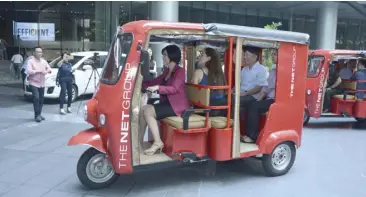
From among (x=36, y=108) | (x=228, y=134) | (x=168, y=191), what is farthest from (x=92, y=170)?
(x=36, y=108)

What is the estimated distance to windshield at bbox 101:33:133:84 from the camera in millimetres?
4757

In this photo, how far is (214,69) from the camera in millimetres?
5633

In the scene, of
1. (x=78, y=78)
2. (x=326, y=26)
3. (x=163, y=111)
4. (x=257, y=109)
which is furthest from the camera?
(x=326, y=26)

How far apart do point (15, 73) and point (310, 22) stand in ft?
77.6

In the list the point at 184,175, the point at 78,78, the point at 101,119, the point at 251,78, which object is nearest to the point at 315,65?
the point at 251,78

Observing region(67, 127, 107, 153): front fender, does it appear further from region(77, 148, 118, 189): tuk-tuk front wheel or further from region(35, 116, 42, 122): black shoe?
region(35, 116, 42, 122): black shoe

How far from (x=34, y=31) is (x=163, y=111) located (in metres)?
20.9

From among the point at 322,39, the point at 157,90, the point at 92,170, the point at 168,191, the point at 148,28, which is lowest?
the point at 168,191

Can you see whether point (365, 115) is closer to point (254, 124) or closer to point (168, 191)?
point (254, 124)

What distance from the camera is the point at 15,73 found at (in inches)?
758

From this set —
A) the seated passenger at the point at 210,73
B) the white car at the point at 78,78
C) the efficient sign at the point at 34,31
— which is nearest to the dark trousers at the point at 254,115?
the seated passenger at the point at 210,73

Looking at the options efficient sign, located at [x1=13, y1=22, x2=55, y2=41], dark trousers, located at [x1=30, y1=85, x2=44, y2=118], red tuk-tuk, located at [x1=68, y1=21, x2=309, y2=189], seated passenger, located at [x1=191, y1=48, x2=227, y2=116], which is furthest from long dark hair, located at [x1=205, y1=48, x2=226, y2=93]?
Result: efficient sign, located at [x1=13, y1=22, x2=55, y2=41]

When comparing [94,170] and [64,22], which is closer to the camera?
[94,170]

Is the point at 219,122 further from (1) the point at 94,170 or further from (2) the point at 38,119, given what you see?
(2) the point at 38,119
